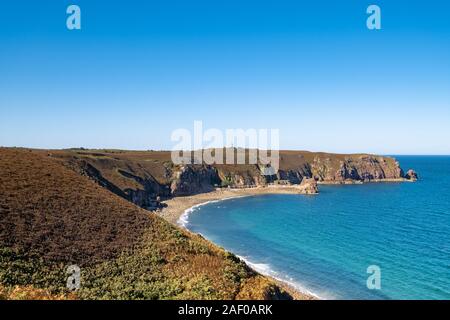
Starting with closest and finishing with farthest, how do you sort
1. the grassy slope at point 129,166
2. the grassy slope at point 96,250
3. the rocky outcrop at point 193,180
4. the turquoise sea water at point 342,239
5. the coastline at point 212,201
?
the grassy slope at point 96,250 < the coastline at point 212,201 < the turquoise sea water at point 342,239 < the grassy slope at point 129,166 < the rocky outcrop at point 193,180

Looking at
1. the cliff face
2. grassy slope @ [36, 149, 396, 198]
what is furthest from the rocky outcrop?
grassy slope @ [36, 149, 396, 198]

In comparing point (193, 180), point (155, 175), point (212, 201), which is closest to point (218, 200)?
point (212, 201)

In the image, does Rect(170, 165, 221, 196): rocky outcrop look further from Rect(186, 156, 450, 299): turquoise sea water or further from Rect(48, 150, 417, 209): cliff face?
Rect(186, 156, 450, 299): turquoise sea water

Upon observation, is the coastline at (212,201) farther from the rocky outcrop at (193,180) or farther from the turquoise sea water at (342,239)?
the rocky outcrop at (193,180)

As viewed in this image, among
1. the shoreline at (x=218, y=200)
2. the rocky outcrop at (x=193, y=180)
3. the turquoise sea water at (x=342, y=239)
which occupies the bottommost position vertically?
the turquoise sea water at (x=342, y=239)

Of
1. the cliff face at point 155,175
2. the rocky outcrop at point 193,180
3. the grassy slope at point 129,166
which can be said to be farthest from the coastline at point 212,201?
the grassy slope at point 129,166

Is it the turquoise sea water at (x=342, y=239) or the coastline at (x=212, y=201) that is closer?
the coastline at (x=212, y=201)

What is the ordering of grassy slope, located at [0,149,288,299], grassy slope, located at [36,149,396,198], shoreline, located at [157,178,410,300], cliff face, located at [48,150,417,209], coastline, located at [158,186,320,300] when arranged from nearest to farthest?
1. grassy slope, located at [0,149,288,299]
2. shoreline, located at [157,178,410,300]
3. coastline, located at [158,186,320,300]
4. cliff face, located at [48,150,417,209]
5. grassy slope, located at [36,149,396,198]

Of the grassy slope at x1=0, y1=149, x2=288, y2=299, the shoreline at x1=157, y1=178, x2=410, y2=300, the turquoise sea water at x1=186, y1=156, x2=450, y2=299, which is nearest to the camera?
the grassy slope at x1=0, y1=149, x2=288, y2=299
